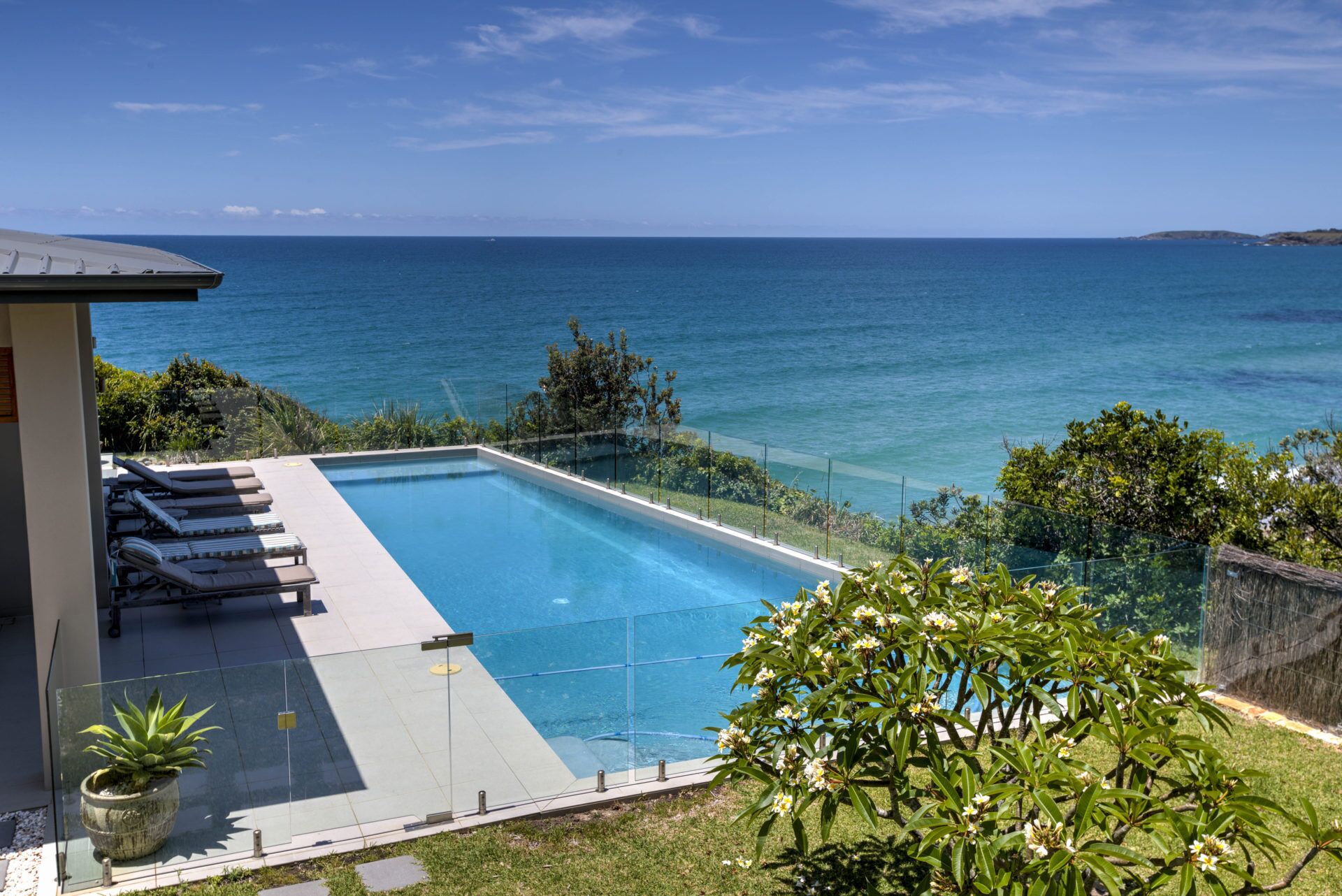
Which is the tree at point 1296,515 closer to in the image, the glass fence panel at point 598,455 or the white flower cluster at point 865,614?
the white flower cluster at point 865,614

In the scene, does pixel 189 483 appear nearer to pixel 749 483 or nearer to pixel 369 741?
pixel 749 483

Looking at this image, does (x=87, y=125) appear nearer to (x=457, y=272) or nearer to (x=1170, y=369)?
(x=457, y=272)

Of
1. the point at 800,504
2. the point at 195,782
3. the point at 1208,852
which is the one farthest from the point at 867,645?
the point at 800,504

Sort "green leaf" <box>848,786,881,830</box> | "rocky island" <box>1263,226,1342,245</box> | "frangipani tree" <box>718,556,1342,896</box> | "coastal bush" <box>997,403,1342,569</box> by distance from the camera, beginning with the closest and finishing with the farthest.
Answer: "frangipani tree" <box>718,556,1342,896</box>
"green leaf" <box>848,786,881,830</box>
"coastal bush" <box>997,403,1342,569</box>
"rocky island" <box>1263,226,1342,245</box>

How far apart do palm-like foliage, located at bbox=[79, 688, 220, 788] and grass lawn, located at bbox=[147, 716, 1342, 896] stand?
627 millimetres

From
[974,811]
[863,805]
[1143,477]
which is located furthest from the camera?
[1143,477]

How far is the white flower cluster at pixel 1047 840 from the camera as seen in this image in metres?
3.44

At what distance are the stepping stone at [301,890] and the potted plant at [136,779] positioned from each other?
732mm

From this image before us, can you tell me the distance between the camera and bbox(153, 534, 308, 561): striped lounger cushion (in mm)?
10477

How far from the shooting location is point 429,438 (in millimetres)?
18969

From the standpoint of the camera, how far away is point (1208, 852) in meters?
3.40

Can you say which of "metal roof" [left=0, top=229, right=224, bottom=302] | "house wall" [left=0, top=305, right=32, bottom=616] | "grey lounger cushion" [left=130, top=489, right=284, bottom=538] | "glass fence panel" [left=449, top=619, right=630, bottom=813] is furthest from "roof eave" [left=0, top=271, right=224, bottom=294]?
"grey lounger cushion" [left=130, top=489, right=284, bottom=538]

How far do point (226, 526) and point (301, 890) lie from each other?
7.08 meters

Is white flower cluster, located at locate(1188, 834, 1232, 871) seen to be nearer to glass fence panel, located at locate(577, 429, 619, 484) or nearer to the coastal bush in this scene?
the coastal bush
